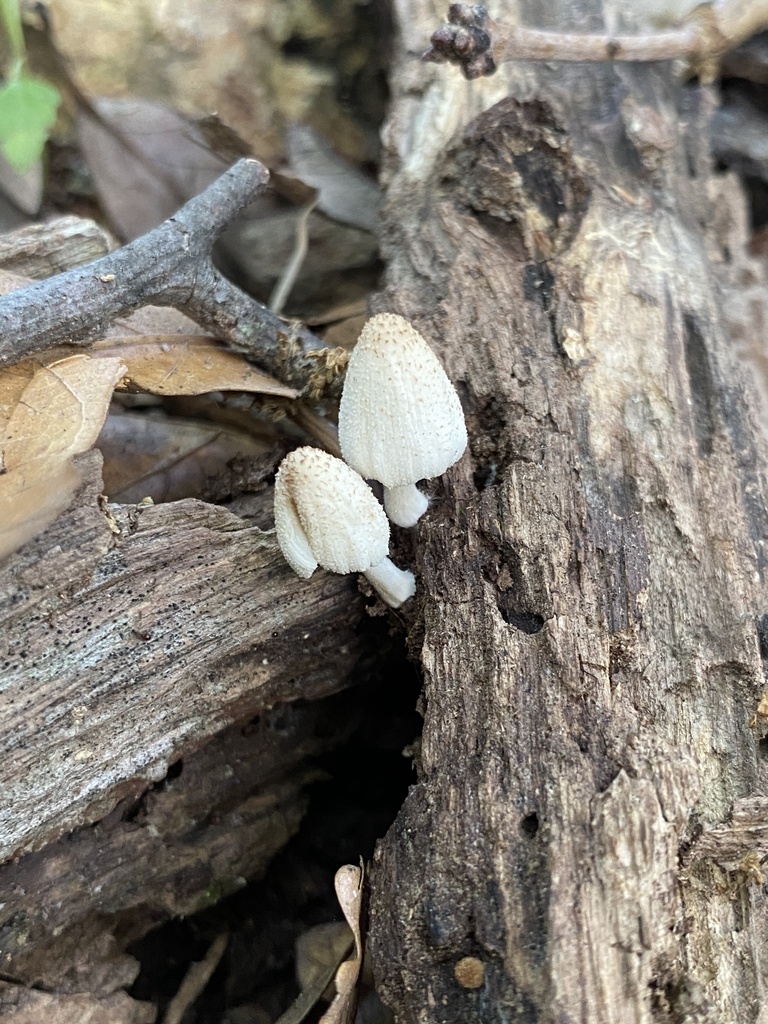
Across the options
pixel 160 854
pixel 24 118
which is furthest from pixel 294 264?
pixel 160 854

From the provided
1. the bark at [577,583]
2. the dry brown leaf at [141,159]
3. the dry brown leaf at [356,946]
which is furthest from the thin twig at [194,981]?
the dry brown leaf at [141,159]

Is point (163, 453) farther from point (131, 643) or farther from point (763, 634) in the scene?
point (763, 634)

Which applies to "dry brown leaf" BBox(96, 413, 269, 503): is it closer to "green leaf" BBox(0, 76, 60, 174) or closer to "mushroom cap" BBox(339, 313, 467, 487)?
"mushroom cap" BBox(339, 313, 467, 487)

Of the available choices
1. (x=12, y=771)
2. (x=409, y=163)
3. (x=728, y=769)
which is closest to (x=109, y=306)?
(x=12, y=771)

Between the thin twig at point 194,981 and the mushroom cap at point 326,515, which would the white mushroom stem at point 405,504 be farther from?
the thin twig at point 194,981

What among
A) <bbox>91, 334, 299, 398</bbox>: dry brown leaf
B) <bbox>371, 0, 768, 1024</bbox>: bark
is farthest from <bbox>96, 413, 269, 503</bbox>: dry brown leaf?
<bbox>371, 0, 768, 1024</bbox>: bark

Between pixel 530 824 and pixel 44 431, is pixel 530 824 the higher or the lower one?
the lower one
